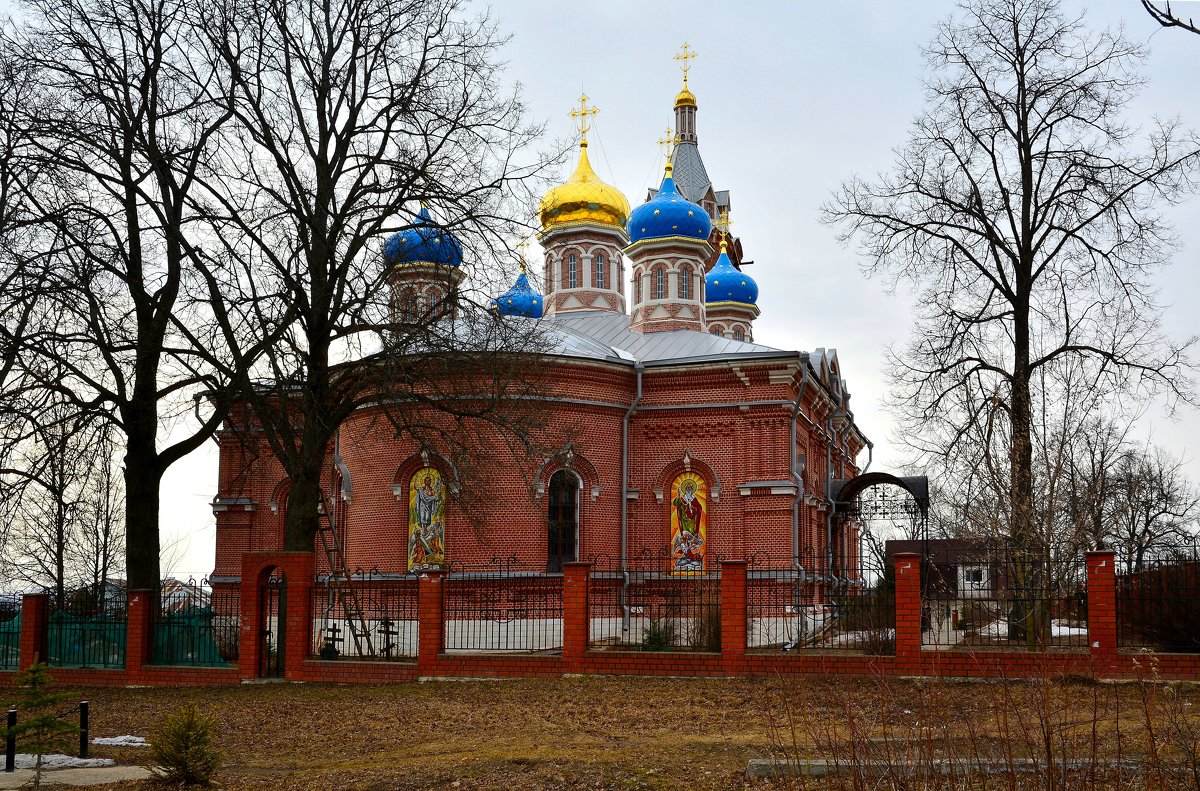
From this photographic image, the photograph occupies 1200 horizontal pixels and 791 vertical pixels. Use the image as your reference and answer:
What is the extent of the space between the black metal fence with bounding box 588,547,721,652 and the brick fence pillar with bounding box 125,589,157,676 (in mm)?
5898

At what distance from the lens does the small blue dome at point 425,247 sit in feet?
50.3

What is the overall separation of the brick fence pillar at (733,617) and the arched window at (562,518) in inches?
288

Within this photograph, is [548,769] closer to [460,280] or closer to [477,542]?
[460,280]

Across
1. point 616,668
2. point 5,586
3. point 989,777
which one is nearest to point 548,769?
point 989,777

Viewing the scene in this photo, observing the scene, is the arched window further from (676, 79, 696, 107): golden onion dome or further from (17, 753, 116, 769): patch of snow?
(676, 79, 696, 107): golden onion dome

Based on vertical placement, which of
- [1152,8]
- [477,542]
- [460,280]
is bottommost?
[477,542]

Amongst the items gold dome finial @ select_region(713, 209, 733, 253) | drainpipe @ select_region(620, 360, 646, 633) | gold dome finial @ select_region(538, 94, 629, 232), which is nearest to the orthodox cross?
gold dome finial @ select_region(713, 209, 733, 253)

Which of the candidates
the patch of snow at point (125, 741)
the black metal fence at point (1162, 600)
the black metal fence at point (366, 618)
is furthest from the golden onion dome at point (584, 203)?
the patch of snow at point (125, 741)

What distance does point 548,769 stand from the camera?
8.17 metres

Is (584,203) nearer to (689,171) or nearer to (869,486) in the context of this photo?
(869,486)

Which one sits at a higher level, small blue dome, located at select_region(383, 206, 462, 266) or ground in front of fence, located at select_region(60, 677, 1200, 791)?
small blue dome, located at select_region(383, 206, 462, 266)

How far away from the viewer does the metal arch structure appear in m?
23.1

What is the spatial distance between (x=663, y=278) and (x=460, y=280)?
10.9 m

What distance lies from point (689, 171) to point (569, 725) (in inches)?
1252
